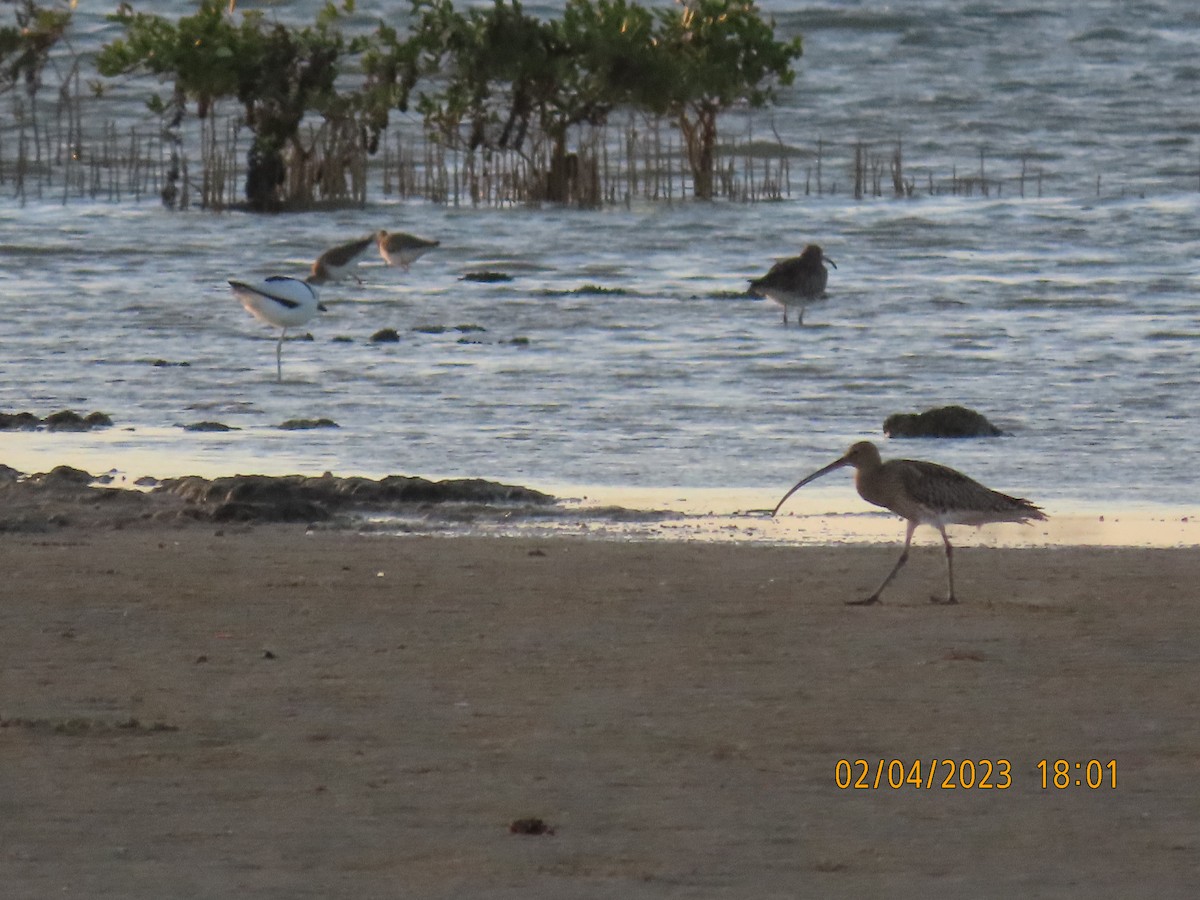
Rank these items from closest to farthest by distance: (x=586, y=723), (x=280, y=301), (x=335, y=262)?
(x=586, y=723), (x=280, y=301), (x=335, y=262)

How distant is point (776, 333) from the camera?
1817 centimetres

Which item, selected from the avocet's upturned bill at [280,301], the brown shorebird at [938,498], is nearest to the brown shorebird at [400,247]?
the avocet's upturned bill at [280,301]

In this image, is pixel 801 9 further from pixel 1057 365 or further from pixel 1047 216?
pixel 1057 365

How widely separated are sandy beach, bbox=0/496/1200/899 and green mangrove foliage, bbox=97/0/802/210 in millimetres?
25896

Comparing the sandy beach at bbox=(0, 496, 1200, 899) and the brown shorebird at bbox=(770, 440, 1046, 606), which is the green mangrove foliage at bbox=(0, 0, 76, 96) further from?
the brown shorebird at bbox=(770, 440, 1046, 606)

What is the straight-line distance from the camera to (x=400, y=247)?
24312 mm

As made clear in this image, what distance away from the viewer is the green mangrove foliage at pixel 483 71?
1321 inches

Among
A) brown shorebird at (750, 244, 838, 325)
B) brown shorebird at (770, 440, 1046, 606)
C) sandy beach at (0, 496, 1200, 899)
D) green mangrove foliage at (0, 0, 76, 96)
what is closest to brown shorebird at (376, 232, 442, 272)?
brown shorebird at (750, 244, 838, 325)

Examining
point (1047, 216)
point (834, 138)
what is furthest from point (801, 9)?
point (1047, 216)

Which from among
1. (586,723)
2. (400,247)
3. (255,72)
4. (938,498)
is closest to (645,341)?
(400,247)

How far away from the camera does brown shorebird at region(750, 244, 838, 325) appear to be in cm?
1922
